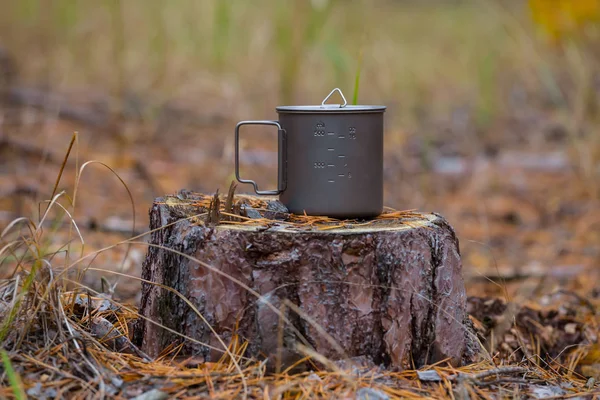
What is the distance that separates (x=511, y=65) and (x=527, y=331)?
5574mm

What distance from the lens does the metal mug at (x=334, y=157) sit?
185cm

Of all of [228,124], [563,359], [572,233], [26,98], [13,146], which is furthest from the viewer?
[228,124]

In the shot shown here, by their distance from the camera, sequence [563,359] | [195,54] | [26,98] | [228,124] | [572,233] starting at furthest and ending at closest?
[228,124], [195,54], [26,98], [572,233], [563,359]

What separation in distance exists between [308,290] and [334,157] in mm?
373

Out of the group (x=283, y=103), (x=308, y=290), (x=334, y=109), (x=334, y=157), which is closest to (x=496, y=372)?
(x=308, y=290)

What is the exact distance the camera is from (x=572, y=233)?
4.19 metres

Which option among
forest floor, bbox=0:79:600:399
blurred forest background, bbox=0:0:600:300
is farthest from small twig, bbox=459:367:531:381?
blurred forest background, bbox=0:0:600:300

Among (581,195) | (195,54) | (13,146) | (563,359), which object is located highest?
(195,54)

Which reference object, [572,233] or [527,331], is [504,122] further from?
[527,331]

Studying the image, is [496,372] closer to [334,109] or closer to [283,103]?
[334,109]

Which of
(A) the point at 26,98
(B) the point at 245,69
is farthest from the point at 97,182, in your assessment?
(B) the point at 245,69

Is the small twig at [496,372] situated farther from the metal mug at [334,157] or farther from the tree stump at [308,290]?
the metal mug at [334,157]

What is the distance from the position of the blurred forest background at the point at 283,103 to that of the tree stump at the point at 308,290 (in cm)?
113

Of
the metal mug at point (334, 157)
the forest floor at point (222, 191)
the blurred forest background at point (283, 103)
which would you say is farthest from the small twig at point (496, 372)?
the blurred forest background at point (283, 103)
